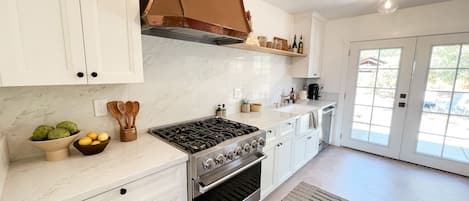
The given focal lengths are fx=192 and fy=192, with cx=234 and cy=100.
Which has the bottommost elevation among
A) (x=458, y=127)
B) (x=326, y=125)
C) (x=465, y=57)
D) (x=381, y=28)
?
(x=326, y=125)

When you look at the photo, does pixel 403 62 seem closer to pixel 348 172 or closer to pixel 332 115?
pixel 332 115

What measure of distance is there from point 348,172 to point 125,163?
2947mm

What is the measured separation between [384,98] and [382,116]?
0.32 meters

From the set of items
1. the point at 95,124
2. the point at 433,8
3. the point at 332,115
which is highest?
the point at 433,8

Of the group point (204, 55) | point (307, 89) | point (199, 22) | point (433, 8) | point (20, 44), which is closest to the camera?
point (20, 44)

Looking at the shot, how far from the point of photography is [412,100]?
301 cm

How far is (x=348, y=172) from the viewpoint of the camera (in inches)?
111

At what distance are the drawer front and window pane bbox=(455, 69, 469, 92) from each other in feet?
8.02

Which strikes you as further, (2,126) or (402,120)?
(402,120)

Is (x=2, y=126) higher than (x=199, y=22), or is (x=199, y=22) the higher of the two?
(x=199, y=22)

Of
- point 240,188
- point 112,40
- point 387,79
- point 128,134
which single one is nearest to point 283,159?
point 240,188

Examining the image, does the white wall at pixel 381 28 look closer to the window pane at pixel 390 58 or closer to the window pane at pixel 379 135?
the window pane at pixel 390 58

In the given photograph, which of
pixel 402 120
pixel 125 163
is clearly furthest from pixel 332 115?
pixel 125 163

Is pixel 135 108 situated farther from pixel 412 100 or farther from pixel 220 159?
pixel 412 100
